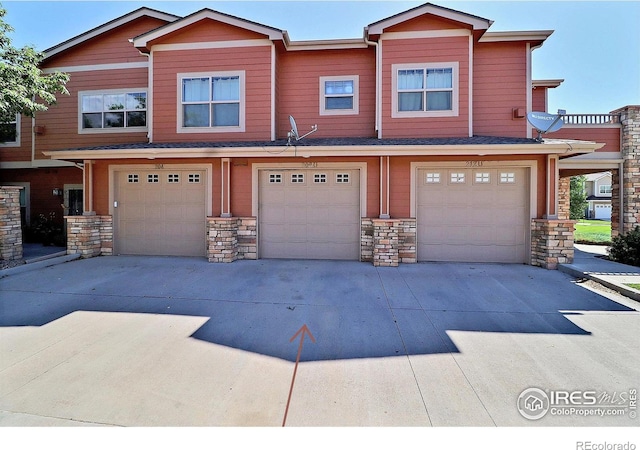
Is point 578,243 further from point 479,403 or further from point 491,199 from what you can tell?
point 479,403

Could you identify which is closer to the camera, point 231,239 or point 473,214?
point 473,214

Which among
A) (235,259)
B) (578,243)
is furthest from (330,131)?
(578,243)

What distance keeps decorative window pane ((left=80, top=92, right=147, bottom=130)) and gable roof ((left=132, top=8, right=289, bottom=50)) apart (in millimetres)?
1891

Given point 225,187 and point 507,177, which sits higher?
point 507,177

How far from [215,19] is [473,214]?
9040 millimetres

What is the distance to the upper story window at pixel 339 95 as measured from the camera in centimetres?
888

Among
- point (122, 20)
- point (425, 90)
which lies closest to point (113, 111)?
point (122, 20)

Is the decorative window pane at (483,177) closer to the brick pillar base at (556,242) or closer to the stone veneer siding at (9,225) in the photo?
the brick pillar base at (556,242)

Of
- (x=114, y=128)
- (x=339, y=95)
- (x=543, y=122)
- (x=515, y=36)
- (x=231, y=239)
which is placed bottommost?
(x=231, y=239)

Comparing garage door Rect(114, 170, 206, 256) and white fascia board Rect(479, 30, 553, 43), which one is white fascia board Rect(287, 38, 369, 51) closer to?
white fascia board Rect(479, 30, 553, 43)

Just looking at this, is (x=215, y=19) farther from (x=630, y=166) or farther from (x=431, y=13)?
(x=630, y=166)

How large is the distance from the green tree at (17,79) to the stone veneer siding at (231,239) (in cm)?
536

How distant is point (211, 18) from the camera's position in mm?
8484

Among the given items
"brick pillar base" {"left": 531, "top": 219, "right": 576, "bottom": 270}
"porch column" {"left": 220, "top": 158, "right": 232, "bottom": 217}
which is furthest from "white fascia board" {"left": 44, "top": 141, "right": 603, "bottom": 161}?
"brick pillar base" {"left": 531, "top": 219, "right": 576, "bottom": 270}
